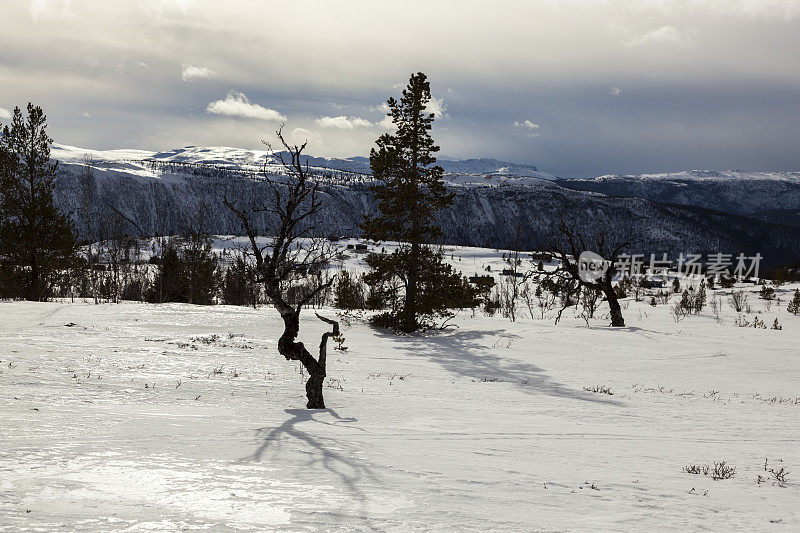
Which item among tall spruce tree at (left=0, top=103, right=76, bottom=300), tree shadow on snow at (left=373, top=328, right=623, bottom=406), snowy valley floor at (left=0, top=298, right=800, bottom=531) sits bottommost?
tree shadow on snow at (left=373, top=328, right=623, bottom=406)

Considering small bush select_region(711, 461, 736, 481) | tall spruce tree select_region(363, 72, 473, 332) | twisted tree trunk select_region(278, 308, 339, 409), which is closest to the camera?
small bush select_region(711, 461, 736, 481)

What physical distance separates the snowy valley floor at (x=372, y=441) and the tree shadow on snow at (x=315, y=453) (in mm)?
34

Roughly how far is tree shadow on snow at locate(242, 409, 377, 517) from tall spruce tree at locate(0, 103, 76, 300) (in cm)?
2897

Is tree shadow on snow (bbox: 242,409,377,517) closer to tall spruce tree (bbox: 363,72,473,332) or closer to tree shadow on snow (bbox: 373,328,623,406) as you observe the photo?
tree shadow on snow (bbox: 373,328,623,406)

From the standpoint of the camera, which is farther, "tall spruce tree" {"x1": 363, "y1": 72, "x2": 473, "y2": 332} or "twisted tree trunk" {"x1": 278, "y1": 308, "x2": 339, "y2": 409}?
"tall spruce tree" {"x1": 363, "y1": 72, "x2": 473, "y2": 332}

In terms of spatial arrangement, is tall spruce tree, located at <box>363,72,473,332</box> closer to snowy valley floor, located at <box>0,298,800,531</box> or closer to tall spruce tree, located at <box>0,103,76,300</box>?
snowy valley floor, located at <box>0,298,800,531</box>

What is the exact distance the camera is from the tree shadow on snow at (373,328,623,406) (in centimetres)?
1326

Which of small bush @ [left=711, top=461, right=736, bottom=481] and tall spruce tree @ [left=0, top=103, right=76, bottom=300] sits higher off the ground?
tall spruce tree @ [left=0, top=103, right=76, bottom=300]

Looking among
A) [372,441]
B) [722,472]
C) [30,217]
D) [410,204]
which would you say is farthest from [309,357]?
[30,217]

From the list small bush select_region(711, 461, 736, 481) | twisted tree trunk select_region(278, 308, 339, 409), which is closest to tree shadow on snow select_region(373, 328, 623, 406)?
small bush select_region(711, 461, 736, 481)

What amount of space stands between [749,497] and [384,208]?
20.4 metres

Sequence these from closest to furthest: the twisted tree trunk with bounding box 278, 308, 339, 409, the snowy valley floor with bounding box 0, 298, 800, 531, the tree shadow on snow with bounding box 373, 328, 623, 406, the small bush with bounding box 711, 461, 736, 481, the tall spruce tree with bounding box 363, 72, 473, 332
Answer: the snowy valley floor with bounding box 0, 298, 800, 531
the small bush with bounding box 711, 461, 736, 481
the twisted tree trunk with bounding box 278, 308, 339, 409
the tree shadow on snow with bounding box 373, 328, 623, 406
the tall spruce tree with bounding box 363, 72, 473, 332

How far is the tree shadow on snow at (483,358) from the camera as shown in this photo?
13263 mm

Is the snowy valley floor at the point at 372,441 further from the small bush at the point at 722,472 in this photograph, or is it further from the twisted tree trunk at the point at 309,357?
the twisted tree trunk at the point at 309,357
